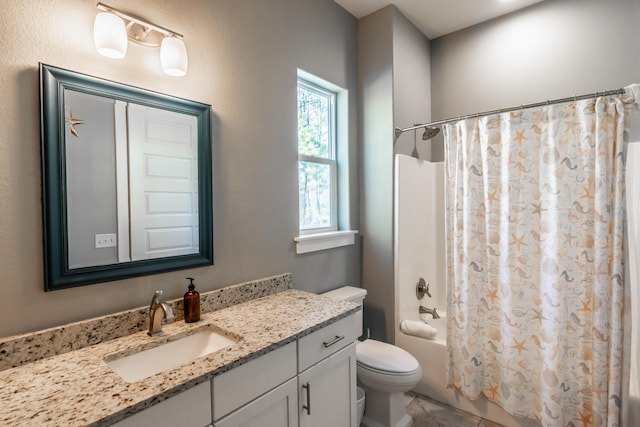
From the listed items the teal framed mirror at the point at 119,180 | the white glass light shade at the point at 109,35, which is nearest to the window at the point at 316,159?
the teal framed mirror at the point at 119,180

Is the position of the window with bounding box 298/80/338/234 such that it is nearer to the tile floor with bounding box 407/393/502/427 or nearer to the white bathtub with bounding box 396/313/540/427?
the white bathtub with bounding box 396/313/540/427

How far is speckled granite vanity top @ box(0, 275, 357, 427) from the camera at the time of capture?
2.70 feet

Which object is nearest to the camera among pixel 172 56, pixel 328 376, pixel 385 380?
pixel 172 56

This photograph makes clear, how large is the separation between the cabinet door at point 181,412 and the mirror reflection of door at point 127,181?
2.07ft

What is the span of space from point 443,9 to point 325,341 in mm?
2518

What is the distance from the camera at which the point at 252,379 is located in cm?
115

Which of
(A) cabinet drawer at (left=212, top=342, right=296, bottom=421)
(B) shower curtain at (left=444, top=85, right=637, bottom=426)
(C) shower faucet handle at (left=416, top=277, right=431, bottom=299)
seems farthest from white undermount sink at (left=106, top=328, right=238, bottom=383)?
(C) shower faucet handle at (left=416, top=277, right=431, bottom=299)

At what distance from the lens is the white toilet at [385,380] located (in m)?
1.90

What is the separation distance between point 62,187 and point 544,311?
240cm

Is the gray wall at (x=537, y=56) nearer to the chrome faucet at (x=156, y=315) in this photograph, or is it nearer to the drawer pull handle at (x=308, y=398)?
the drawer pull handle at (x=308, y=398)

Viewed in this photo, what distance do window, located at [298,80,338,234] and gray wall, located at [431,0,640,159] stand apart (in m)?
1.06

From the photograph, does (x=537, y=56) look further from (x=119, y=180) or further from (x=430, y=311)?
(x=119, y=180)

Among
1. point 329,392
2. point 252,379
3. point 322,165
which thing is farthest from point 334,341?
point 322,165

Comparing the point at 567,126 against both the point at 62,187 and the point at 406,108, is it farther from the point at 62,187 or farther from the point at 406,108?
the point at 62,187
